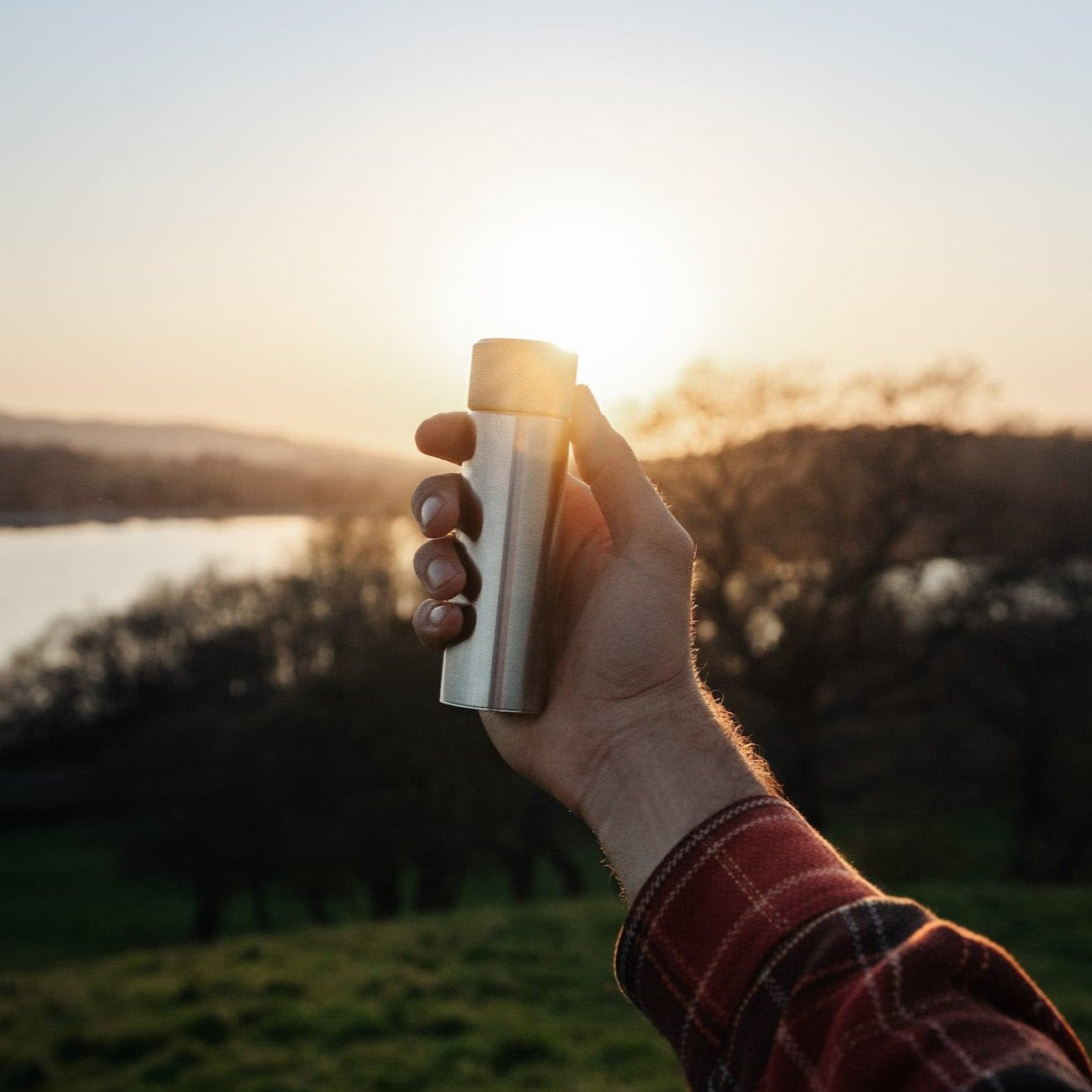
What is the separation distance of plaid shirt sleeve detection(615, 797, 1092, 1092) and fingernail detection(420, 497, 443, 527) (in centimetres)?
91

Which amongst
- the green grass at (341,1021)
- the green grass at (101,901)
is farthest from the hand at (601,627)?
the green grass at (101,901)

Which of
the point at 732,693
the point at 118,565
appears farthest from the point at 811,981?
the point at 118,565

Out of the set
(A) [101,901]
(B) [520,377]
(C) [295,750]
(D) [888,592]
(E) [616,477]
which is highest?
(B) [520,377]

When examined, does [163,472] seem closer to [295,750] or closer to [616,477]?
[616,477]

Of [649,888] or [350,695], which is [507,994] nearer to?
[649,888]

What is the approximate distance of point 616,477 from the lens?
7.34ft

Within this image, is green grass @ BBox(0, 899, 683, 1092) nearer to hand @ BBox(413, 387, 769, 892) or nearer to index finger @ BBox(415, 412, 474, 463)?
hand @ BBox(413, 387, 769, 892)

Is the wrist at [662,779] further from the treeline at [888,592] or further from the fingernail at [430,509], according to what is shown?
the treeline at [888,592]

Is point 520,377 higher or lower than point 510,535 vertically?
higher

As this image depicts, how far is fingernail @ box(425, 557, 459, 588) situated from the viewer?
88.3 inches

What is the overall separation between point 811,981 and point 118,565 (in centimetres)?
3544

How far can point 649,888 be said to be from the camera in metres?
1.60

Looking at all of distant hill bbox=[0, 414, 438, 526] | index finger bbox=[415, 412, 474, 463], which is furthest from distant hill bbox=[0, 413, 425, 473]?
Answer: index finger bbox=[415, 412, 474, 463]

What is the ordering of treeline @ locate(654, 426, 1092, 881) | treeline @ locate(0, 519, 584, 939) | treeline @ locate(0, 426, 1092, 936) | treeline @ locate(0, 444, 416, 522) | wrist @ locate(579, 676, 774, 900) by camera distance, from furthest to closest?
treeline @ locate(0, 519, 584, 939), treeline @ locate(0, 426, 1092, 936), treeline @ locate(654, 426, 1092, 881), treeline @ locate(0, 444, 416, 522), wrist @ locate(579, 676, 774, 900)
